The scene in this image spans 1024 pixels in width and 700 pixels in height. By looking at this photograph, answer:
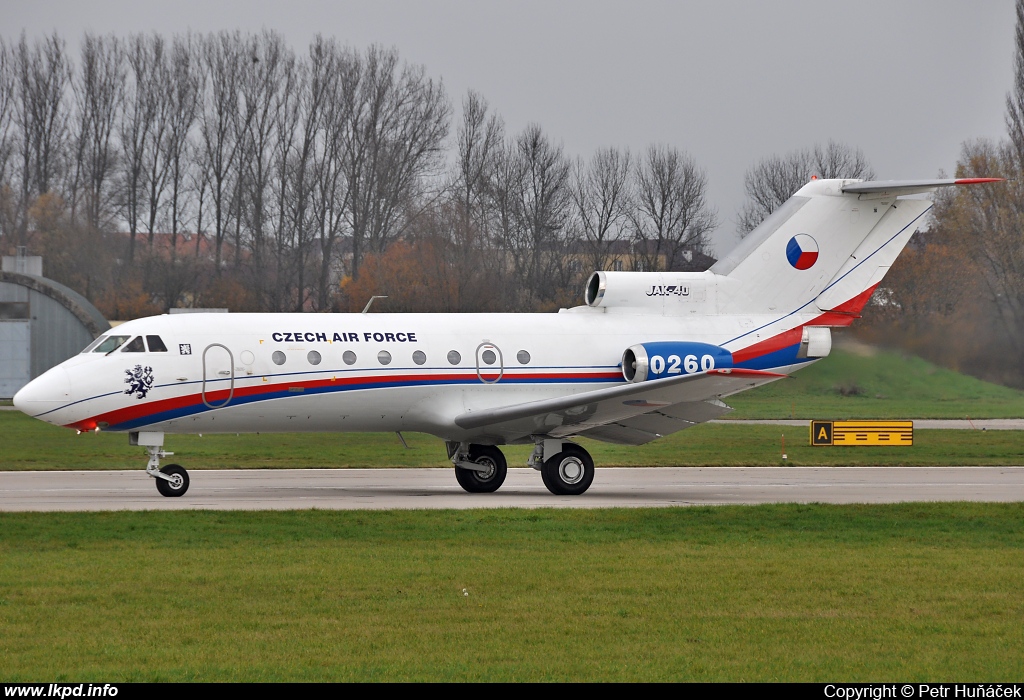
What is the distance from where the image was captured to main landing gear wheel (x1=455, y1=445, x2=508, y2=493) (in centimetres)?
2395

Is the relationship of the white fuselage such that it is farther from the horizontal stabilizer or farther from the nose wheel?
the horizontal stabilizer

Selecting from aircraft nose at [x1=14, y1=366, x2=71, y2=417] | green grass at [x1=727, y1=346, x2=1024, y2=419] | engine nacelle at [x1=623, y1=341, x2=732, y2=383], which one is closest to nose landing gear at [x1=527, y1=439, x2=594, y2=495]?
Answer: engine nacelle at [x1=623, y1=341, x2=732, y2=383]

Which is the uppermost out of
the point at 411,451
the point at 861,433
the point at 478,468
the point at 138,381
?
the point at 138,381

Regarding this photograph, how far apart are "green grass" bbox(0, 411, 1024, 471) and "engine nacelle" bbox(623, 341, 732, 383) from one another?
807 centimetres

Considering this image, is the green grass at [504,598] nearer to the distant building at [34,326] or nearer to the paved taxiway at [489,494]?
the paved taxiway at [489,494]

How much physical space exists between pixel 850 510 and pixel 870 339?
1579cm

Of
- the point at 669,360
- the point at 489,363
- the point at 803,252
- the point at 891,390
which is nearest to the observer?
the point at 489,363

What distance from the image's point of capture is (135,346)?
21.7m

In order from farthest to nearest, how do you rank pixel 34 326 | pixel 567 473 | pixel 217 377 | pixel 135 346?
pixel 34 326, pixel 567 473, pixel 217 377, pixel 135 346

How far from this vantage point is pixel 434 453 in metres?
34.6

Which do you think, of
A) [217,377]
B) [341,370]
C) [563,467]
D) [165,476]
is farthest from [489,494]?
[165,476]

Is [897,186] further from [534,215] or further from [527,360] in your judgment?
[534,215]

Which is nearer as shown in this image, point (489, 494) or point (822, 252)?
point (489, 494)

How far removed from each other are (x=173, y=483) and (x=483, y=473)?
5.90 metres
